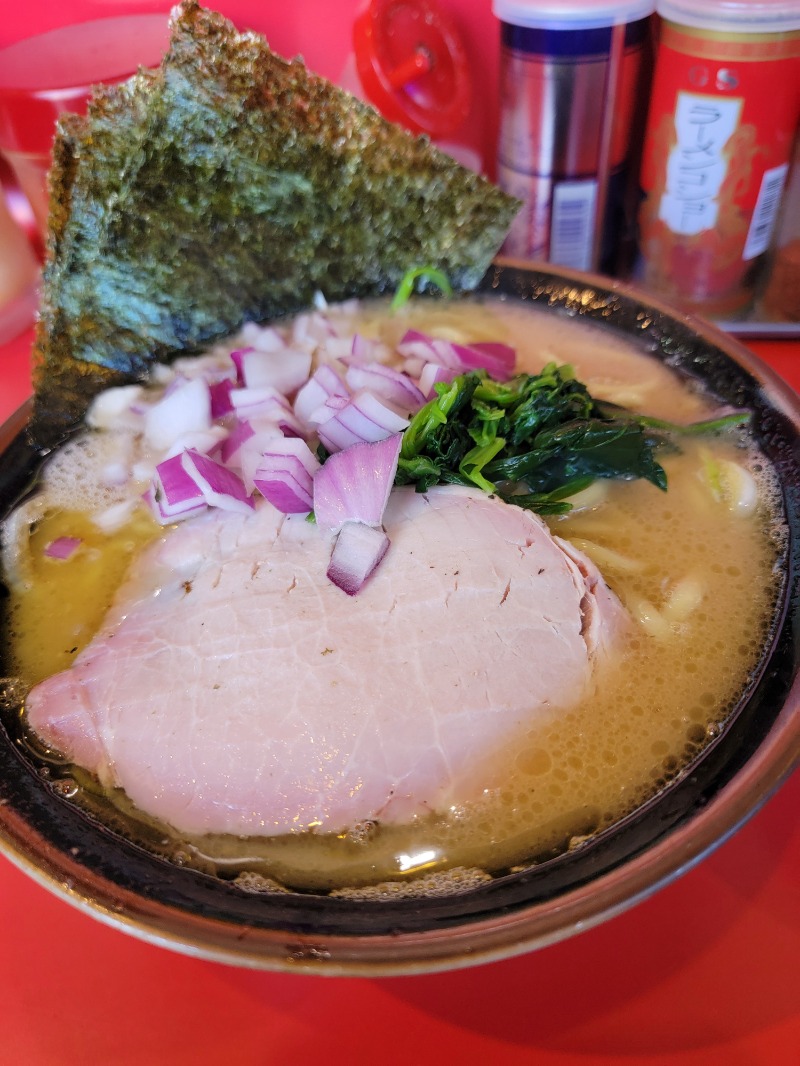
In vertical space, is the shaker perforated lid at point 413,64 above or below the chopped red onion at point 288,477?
above

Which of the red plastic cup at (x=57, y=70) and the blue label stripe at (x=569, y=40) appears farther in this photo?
the red plastic cup at (x=57, y=70)

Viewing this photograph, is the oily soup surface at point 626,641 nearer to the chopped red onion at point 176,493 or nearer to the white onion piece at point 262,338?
the chopped red onion at point 176,493

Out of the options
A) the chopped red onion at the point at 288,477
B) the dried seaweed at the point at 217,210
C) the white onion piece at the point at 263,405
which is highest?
the dried seaweed at the point at 217,210

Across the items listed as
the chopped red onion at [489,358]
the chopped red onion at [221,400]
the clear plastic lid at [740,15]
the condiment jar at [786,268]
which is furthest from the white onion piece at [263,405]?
the condiment jar at [786,268]

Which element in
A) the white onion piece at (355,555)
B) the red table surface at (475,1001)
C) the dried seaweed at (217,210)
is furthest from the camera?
the dried seaweed at (217,210)

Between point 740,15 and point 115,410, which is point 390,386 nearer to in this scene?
point 115,410

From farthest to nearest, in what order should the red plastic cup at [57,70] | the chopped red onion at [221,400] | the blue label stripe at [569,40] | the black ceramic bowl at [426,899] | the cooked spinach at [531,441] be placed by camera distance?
the red plastic cup at [57,70], the blue label stripe at [569,40], the chopped red onion at [221,400], the cooked spinach at [531,441], the black ceramic bowl at [426,899]

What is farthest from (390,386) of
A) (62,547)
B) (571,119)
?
(571,119)

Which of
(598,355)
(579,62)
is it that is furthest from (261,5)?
(598,355)
